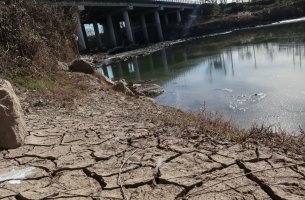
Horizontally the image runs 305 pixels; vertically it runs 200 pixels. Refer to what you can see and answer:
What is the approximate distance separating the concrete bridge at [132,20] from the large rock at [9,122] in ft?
116

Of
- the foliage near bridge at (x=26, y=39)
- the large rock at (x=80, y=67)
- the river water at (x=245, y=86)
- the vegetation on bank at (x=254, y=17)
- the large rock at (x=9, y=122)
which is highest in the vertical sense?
the foliage near bridge at (x=26, y=39)

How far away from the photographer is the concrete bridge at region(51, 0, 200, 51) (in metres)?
49.9

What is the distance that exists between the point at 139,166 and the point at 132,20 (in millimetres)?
68204

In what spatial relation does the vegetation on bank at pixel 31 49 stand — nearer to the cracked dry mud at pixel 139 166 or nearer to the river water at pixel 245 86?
the cracked dry mud at pixel 139 166

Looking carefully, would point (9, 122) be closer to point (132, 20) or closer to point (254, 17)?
point (254, 17)

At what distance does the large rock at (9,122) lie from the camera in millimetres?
5074

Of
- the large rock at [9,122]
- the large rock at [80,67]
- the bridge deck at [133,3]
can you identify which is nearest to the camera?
the large rock at [9,122]

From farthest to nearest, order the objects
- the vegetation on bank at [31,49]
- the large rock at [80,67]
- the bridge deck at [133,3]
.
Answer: the bridge deck at [133,3] → the large rock at [80,67] → the vegetation on bank at [31,49]

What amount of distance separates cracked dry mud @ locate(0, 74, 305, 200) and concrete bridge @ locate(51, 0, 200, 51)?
116 feet

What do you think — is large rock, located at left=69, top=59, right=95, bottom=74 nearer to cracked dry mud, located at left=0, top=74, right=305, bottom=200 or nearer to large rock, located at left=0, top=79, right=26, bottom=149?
cracked dry mud, located at left=0, top=74, right=305, bottom=200

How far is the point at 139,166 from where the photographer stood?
14.1 feet

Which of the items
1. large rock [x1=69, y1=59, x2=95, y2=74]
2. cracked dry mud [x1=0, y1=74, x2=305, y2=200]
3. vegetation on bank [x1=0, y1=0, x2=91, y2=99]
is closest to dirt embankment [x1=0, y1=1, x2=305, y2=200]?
cracked dry mud [x1=0, y1=74, x2=305, y2=200]

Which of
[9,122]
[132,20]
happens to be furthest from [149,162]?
[132,20]

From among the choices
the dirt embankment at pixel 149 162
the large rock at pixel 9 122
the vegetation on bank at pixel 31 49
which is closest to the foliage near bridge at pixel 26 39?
the vegetation on bank at pixel 31 49
